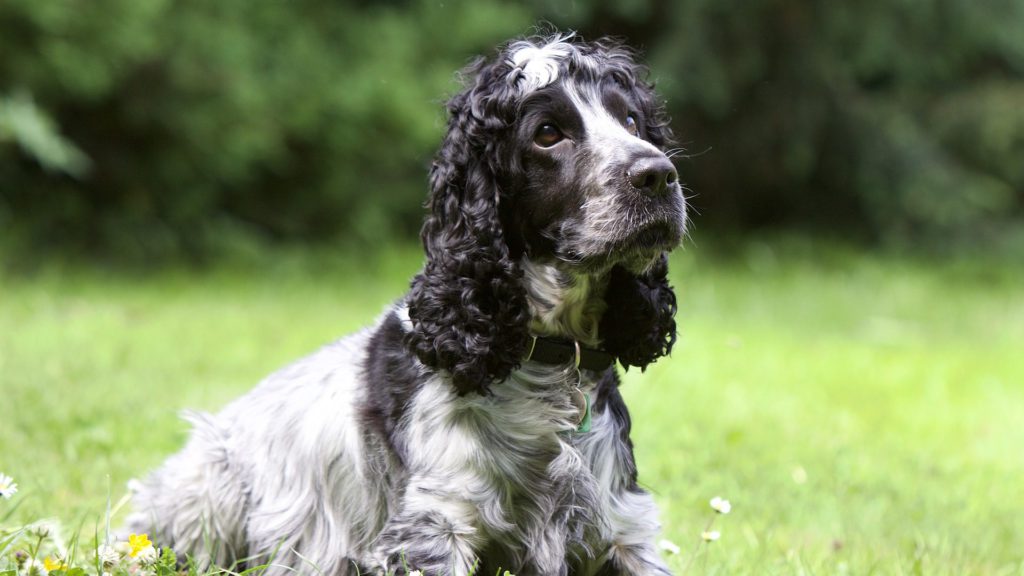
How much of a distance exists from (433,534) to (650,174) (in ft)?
3.89

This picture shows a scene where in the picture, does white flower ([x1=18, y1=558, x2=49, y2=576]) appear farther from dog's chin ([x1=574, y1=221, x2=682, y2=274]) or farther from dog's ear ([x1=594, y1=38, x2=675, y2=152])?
dog's ear ([x1=594, y1=38, x2=675, y2=152])

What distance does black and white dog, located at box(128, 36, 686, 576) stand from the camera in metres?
3.30

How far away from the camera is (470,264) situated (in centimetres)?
345

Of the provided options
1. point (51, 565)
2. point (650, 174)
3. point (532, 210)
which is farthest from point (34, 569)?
point (650, 174)

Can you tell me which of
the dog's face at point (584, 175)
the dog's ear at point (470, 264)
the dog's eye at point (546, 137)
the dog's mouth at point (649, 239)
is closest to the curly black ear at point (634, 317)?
the dog's face at point (584, 175)

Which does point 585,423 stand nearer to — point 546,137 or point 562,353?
point 562,353

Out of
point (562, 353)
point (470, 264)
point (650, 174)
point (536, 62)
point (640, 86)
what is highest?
point (640, 86)

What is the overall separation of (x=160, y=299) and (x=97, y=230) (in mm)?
1908

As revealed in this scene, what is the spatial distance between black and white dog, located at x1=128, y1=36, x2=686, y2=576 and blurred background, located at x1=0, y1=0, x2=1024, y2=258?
5.57 metres

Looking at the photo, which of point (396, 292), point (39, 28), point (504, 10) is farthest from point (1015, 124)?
point (39, 28)

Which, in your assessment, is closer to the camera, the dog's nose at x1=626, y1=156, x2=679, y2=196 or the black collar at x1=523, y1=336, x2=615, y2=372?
the dog's nose at x1=626, y1=156, x2=679, y2=196

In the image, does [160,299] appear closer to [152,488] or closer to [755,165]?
[152,488]

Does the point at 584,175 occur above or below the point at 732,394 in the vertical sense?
below

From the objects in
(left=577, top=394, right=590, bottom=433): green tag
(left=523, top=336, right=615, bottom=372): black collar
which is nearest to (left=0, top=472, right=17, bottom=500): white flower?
(left=523, top=336, right=615, bottom=372): black collar
